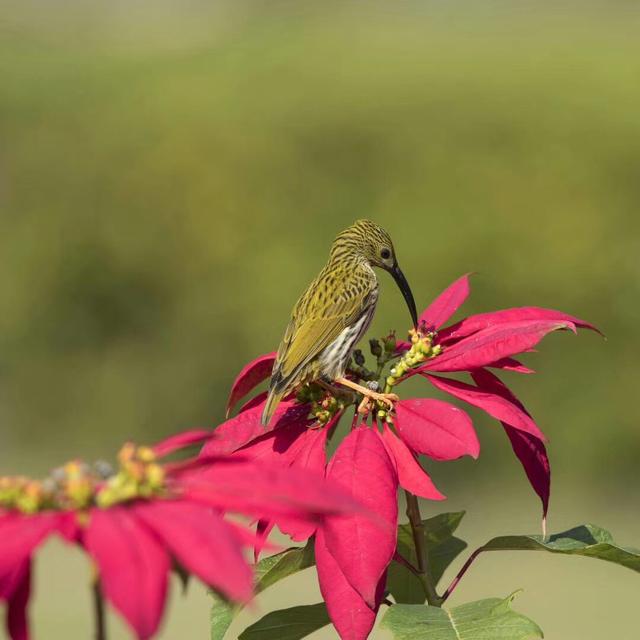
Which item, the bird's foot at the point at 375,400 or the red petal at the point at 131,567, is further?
the bird's foot at the point at 375,400

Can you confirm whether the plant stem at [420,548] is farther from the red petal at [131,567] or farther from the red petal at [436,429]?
the red petal at [131,567]

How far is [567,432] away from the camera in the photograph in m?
6.54

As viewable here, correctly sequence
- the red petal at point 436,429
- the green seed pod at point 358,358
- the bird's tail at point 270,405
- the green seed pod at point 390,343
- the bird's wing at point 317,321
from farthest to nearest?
the bird's wing at point 317,321 → the green seed pod at point 358,358 → the green seed pod at point 390,343 → the bird's tail at point 270,405 → the red petal at point 436,429

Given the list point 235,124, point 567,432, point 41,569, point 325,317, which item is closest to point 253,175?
point 235,124

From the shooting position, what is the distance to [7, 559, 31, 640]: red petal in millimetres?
931

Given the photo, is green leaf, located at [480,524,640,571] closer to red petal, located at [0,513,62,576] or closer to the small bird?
the small bird

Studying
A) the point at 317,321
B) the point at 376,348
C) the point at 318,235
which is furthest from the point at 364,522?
the point at 318,235

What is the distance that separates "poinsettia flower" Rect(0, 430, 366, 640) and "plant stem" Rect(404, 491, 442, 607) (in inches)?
20.0

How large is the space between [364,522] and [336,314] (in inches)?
48.5

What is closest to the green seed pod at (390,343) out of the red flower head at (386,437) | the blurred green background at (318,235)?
the red flower head at (386,437)

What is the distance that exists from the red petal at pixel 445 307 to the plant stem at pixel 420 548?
26cm

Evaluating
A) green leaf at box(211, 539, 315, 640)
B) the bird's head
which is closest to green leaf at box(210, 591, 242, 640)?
green leaf at box(211, 539, 315, 640)

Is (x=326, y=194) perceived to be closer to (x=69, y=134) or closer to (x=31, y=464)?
(x=69, y=134)

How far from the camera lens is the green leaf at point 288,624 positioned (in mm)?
1495
